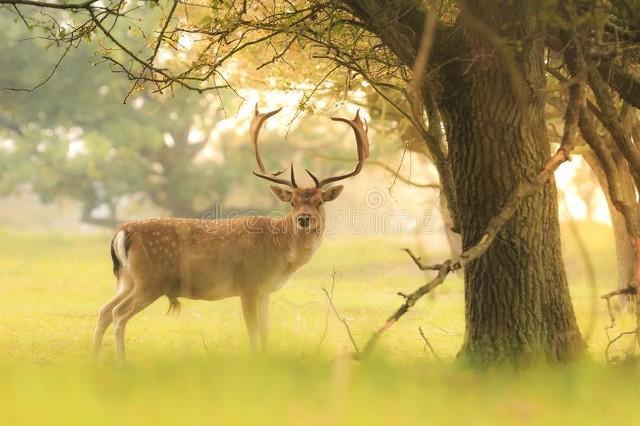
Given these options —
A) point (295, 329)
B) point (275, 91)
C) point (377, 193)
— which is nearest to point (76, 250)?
point (377, 193)

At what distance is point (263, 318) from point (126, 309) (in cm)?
123

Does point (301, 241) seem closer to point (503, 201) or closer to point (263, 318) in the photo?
point (263, 318)

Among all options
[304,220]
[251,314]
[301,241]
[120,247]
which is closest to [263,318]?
[251,314]

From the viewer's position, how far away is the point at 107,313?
836 centimetres

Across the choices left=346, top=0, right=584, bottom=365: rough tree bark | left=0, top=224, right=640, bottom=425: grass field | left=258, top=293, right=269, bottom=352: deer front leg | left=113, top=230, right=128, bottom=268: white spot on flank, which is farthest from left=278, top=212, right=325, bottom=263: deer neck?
left=346, top=0, right=584, bottom=365: rough tree bark

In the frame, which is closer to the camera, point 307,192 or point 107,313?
point 107,313

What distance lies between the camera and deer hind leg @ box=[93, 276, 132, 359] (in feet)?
26.5

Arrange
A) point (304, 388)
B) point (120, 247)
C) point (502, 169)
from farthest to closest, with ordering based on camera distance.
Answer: point (120, 247) → point (502, 169) → point (304, 388)

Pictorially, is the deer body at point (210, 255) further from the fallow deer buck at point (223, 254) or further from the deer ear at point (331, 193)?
the deer ear at point (331, 193)

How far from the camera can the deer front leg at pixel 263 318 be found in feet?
27.6

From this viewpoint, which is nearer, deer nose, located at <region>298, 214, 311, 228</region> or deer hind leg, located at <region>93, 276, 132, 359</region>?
deer hind leg, located at <region>93, 276, 132, 359</region>

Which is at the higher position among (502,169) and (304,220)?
(502,169)

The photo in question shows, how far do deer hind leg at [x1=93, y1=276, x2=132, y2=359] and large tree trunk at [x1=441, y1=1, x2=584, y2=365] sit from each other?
10.8 ft

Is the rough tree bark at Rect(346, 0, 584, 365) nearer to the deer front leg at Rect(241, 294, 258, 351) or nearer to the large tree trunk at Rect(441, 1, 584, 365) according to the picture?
the large tree trunk at Rect(441, 1, 584, 365)
